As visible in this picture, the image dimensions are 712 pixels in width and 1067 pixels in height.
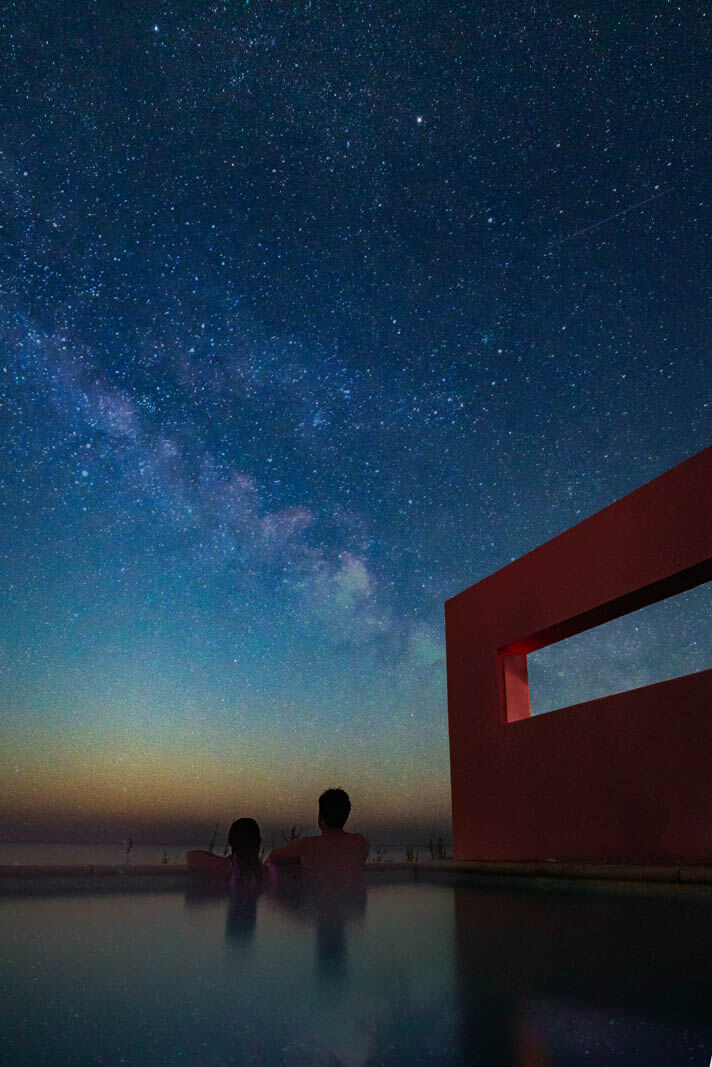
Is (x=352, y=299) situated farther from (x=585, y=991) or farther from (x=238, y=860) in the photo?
(x=585, y=991)

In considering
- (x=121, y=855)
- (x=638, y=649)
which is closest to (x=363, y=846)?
(x=638, y=649)

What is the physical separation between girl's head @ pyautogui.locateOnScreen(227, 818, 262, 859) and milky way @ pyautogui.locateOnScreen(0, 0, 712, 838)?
2788 mm

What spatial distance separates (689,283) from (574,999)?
931cm

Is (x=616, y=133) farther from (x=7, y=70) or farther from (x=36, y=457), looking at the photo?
(x=36, y=457)

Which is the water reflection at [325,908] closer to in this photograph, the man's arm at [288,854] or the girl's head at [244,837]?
the man's arm at [288,854]

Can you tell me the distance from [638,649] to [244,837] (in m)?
6.28

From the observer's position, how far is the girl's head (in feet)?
13.3

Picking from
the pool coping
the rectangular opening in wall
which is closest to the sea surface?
the pool coping

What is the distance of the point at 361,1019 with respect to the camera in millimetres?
1223

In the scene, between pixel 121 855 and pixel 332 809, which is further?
pixel 121 855

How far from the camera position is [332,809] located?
3861 mm

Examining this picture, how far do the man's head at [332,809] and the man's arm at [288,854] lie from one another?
0.17m

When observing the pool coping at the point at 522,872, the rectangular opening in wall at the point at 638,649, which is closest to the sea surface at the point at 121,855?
the pool coping at the point at 522,872

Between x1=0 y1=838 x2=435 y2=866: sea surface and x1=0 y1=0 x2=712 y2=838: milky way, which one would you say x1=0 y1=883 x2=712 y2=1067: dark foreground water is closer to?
x1=0 y1=838 x2=435 y2=866: sea surface
